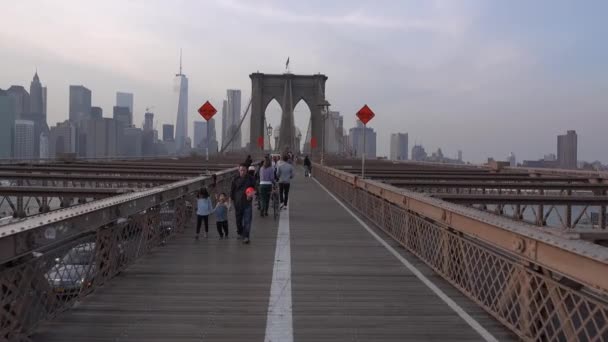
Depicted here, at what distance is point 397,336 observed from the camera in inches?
246

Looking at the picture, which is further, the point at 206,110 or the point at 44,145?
the point at 44,145

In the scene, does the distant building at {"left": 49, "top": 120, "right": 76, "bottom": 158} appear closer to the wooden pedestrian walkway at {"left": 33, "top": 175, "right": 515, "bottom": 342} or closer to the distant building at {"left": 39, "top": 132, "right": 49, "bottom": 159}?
the distant building at {"left": 39, "top": 132, "right": 49, "bottom": 159}

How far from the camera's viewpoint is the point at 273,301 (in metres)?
7.62

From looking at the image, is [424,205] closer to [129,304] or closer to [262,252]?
[262,252]

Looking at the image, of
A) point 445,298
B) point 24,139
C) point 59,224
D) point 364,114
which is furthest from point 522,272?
point 24,139

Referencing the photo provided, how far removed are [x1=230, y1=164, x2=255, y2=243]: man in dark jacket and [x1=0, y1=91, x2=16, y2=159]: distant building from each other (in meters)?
50.0

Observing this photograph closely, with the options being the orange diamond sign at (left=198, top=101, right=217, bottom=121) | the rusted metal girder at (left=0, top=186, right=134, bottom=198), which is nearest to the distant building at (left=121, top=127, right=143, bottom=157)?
the orange diamond sign at (left=198, top=101, right=217, bottom=121)

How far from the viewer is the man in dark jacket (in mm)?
13070

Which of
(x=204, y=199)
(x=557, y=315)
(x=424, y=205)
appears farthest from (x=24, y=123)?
(x=557, y=315)

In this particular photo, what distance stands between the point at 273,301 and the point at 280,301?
8cm

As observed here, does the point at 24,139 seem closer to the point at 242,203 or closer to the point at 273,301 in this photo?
the point at 242,203

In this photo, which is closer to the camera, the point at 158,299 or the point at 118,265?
the point at 158,299

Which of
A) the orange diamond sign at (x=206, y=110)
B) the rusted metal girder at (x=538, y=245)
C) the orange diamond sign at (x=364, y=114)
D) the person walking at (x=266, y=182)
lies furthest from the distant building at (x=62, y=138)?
the rusted metal girder at (x=538, y=245)

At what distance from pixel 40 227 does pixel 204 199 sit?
800cm
